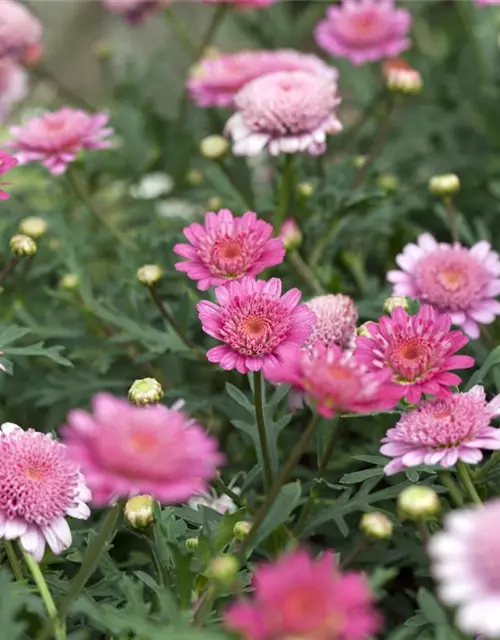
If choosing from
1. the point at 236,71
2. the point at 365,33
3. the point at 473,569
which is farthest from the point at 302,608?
the point at 365,33

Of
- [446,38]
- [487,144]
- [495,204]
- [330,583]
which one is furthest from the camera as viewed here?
[446,38]

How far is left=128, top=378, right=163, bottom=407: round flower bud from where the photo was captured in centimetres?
89

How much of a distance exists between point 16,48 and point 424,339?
3.29 ft

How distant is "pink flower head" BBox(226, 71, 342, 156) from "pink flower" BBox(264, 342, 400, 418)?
0.47 m

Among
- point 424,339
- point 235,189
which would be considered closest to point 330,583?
point 424,339

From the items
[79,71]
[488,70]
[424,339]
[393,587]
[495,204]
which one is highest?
[424,339]

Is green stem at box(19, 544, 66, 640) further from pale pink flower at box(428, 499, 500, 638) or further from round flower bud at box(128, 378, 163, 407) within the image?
pale pink flower at box(428, 499, 500, 638)

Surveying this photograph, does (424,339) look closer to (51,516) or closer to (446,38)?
(51,516)

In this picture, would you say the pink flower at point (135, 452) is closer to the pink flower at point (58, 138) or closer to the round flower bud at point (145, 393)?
the round flower bud at point (145, 393)

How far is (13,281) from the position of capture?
134cm

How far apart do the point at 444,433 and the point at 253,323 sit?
7.8 inches

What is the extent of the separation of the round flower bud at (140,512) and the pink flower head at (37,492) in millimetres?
46

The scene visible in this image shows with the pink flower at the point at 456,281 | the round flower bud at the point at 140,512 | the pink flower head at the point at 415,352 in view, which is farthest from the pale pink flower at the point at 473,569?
the pink flower at the point at 456,281

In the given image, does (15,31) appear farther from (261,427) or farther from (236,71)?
(261,427)
